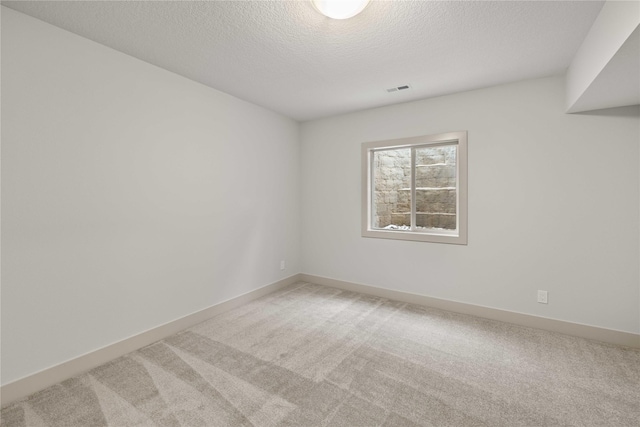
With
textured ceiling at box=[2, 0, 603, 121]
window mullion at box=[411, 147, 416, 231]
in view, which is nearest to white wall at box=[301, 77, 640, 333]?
window mullion at box=[411, 147, 416, 231]

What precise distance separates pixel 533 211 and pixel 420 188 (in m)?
1.19

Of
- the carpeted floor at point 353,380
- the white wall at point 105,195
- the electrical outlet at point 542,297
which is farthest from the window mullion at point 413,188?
the white wall at point 105,195

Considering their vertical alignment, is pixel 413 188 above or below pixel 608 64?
below

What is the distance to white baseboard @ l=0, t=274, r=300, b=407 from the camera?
1804mm

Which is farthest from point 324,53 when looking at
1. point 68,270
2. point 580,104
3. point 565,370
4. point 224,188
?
point 565,370

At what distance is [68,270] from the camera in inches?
80.6

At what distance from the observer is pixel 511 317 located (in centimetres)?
291

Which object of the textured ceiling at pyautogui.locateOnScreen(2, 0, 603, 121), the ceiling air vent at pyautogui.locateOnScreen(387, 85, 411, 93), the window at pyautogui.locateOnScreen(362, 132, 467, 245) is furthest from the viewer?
the window at pyautogui.locateOnScreen(362, 132, 467, 245)

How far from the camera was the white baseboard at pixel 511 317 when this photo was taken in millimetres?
2475

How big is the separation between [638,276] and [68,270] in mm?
4530

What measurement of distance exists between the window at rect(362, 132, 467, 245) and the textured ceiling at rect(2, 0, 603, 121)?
2.52 feet

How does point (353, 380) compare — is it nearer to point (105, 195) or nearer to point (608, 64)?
point (105, 195)

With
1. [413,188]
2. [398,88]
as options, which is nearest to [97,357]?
[413,188]

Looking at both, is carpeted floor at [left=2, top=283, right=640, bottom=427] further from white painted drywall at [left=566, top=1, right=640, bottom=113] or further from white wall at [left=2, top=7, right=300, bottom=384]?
white painted drywall at [left=566, top=1, right=640, bottom=113]
